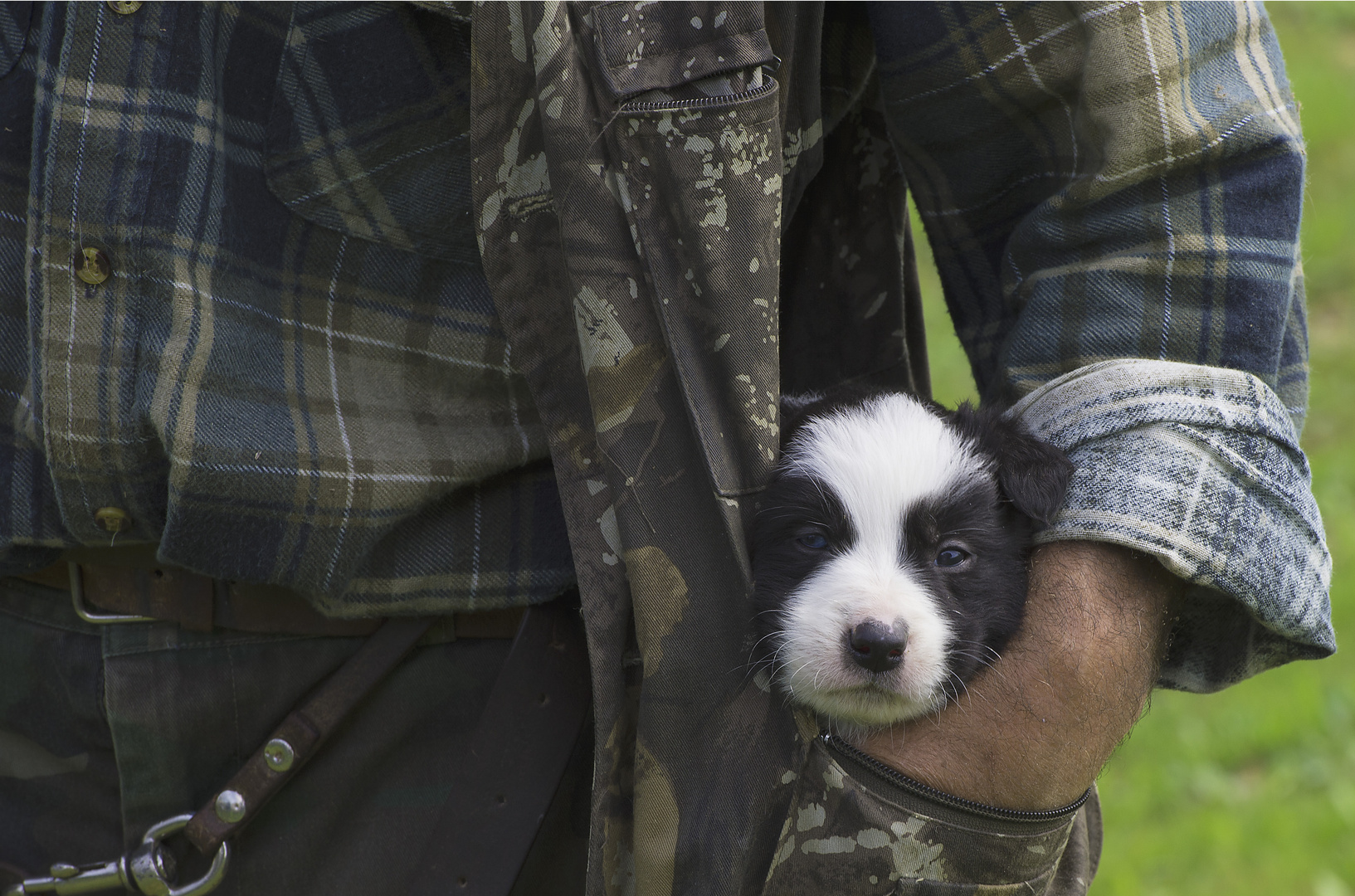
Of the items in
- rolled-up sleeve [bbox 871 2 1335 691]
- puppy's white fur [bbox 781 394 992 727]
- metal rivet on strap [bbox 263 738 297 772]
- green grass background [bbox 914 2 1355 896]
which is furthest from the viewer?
green grass background [bbox 914 2 1355 896]

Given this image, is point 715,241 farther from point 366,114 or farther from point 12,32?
point 12,32

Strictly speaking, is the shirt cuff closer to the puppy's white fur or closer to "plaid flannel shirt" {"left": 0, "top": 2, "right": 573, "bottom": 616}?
the puppy's white fur

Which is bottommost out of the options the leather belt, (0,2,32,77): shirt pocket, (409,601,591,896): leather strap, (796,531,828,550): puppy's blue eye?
(409,601,591,896): leather strap

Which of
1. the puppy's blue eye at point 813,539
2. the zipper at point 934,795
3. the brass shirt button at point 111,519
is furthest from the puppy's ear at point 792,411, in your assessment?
the brass shirt button at point 111,519

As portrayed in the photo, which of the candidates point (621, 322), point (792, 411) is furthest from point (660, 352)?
point (792, 411)

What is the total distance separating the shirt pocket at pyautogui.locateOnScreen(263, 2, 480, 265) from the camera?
171 cm

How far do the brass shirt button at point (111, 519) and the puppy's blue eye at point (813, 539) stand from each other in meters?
1.00

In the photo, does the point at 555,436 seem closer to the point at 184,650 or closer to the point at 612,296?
the point at 612,296

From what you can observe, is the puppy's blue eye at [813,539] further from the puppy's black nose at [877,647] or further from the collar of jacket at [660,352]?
the collar of jacket at [660,352]

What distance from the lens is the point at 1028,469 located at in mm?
1733

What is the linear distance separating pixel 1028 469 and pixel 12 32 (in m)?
1.58

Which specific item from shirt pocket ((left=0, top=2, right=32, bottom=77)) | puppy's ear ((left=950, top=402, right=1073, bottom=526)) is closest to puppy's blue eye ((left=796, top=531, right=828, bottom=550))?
puppy's ear ((left=950, top=402, right=1073, bottom=526))

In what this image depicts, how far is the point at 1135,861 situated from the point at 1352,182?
615 centimetres

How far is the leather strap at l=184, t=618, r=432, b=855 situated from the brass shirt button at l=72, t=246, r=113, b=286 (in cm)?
63
